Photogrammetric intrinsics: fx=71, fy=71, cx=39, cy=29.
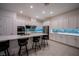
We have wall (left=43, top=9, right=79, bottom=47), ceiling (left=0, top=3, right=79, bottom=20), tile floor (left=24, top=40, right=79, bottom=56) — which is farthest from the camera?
wall (left=43, top=9, right=79, bottom=47)

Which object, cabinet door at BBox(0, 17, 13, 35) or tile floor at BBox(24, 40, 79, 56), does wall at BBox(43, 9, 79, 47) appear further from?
cabinet door at BBox(0, 17, 13, 35)

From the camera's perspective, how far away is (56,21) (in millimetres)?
6559

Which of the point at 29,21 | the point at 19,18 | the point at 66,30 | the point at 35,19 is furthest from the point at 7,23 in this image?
the point at 66,30

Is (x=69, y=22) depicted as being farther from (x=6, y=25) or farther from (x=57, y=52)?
(x=6, y=25)

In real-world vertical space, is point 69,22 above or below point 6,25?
above

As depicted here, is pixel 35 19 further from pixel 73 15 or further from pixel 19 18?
pixel 73 15

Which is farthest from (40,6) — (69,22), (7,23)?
(7,23)

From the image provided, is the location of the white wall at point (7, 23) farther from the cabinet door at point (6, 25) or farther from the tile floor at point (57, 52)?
the tile floor at point (57, 52)

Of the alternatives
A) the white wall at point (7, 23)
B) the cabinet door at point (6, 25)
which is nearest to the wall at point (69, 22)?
the white wall at point (7, 23)

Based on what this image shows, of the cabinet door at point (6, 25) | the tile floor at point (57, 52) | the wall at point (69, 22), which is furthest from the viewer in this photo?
the cabinet door at point (6, 25)

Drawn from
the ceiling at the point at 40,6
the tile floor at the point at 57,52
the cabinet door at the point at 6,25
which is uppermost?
the ceiling at the point at 40,6

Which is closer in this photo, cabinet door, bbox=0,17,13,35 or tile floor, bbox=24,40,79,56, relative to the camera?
tile floor, bbox=24,40,79,56

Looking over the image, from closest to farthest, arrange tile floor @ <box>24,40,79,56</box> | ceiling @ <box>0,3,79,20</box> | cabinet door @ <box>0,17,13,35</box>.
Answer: tile floor @ <box>24,40,79,56</box>, ceiling @ <box>0,3,79,20</box>, cabinet door @ <box>0,17,13,35</box>

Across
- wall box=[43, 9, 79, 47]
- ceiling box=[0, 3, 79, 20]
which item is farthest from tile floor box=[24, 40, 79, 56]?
ceiling box=[0, 3, 79, 20]
